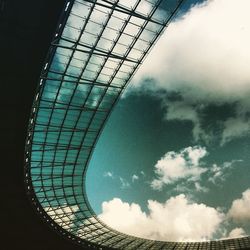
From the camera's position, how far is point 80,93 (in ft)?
85.9

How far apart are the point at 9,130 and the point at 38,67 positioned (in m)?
6.36

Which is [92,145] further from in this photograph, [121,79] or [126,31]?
[126,31]

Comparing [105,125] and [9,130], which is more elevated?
[105,125]

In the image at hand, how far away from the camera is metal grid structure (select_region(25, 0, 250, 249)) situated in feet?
67.4

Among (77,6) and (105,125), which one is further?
(105,125)

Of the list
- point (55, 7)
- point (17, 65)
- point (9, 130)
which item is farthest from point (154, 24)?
point (9, 130)

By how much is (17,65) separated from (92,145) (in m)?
13.5

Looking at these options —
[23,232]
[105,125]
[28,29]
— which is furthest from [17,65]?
[23,232]

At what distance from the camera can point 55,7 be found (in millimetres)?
16859

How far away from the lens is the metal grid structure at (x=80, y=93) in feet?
67.4

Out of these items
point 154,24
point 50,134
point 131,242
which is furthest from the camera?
point 131,242

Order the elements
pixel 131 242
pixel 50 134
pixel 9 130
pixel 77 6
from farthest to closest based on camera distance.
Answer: pixel 131 242 → pixel 50 134 → pixel 9 130 → pixel 77 6

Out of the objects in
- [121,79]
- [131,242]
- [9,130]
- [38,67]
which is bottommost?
[131,242]

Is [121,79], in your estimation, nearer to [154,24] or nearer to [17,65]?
[154,24]
